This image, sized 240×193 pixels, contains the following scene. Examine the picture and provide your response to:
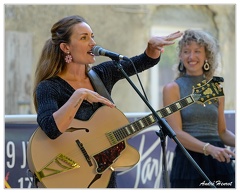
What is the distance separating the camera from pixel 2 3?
10.4 feet

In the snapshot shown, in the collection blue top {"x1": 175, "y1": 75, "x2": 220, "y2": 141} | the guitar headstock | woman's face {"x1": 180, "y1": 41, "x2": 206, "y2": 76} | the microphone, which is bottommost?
blue top {"x1": 175, "y1": 75, "x2": 220, "y2": 141}

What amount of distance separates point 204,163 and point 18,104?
281cm

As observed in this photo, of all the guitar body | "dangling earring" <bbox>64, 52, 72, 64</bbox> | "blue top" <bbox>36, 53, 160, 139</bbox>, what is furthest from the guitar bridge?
"dangling earring" <bbox>64, 52, 72, 64</bbox>

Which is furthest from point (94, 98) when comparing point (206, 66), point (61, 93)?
point (206, 66)

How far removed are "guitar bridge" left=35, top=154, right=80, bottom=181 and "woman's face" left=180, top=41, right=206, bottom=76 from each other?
950 millimetres

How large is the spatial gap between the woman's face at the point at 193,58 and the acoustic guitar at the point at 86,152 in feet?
1.93

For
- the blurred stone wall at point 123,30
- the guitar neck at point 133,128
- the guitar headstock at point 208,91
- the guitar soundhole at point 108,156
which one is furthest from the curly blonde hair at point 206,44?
the blurred stone wall at point 123,30

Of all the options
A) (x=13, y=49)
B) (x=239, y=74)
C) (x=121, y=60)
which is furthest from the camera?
(x=13, y=49)

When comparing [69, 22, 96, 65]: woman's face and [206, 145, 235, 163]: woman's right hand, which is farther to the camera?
[206, 145, 235, 163]: woman's right hand

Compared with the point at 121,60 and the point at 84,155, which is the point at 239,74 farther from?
the point at 84,155

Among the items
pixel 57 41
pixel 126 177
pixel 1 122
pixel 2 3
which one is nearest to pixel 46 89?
pixel 57 41

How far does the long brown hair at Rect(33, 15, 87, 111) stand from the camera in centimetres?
259

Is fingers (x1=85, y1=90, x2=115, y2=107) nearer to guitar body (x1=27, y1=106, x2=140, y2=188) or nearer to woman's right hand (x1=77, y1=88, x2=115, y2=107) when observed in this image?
woman's right hand (x1=77, y1=88, x2=115, y2=107)

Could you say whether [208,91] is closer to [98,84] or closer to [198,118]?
[198,118]
